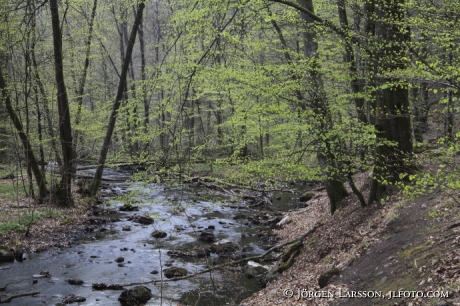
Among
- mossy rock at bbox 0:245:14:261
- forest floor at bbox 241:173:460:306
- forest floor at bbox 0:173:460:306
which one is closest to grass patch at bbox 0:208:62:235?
forest floor at bbox 0:173:460:306

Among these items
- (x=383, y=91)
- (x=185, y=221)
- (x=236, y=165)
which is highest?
(x=383, y=91)

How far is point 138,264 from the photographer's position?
10.7 m

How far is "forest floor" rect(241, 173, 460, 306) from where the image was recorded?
4.58m

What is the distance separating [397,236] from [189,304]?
15.9 ft

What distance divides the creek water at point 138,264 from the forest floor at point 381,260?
5.08 ft

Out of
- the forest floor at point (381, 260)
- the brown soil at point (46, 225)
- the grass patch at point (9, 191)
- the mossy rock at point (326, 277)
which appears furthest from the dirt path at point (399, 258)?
the grass patch at point (9, 191)

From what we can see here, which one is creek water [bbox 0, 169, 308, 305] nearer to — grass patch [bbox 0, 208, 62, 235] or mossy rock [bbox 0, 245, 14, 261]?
mossy rock [bbox 0, 245, 14, 261]

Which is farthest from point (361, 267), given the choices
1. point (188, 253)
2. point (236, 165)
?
point (188, 253)

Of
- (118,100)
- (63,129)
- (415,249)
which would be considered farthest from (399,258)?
(63,129)

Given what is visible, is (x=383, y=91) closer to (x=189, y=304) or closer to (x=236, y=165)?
(x=236, y=165)

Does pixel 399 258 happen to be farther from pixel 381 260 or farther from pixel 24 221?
pixel 24 221

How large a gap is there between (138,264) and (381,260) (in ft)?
24.0

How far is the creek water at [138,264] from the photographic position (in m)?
8.54

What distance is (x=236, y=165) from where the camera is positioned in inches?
411
